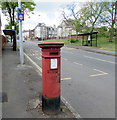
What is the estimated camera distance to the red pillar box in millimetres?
3035

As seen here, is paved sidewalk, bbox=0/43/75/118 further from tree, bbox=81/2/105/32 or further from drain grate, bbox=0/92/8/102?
tree, bbox=81/2/105/32

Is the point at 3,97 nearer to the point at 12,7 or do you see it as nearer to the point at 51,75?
the point at 51,75

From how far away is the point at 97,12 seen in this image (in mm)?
30547

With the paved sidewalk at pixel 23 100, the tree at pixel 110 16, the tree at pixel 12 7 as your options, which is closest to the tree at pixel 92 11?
the tree at pixel 110 16

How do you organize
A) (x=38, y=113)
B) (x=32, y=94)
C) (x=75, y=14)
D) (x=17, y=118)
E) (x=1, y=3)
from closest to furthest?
(x=17, y=118) → (x=38, y=113) → (x=32, y=94) → (x=1, y=3) → (x=75, y=14)

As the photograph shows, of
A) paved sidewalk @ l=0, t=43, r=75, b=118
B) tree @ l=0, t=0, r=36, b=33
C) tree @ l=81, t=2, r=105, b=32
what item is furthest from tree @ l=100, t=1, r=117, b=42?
paved sidewalk @ l=0, t=43, r=75, b=118

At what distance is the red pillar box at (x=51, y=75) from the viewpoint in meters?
3.04

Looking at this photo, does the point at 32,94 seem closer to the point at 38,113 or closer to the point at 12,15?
the point at 38,113

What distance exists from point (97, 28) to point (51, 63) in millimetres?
31872

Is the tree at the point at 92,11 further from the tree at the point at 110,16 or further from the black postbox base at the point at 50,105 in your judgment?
the black postbox base at the point at 50,105

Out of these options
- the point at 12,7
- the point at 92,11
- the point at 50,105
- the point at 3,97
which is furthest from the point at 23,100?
the point at 92,11

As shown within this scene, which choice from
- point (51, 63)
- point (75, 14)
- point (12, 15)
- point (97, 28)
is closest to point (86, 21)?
point (97, 28)

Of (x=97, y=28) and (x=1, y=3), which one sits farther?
(x=97, y=28)

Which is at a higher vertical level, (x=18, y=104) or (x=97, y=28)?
(x=97, y=28)
